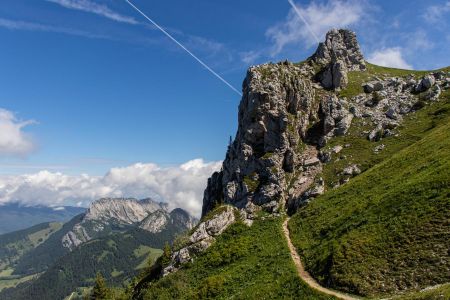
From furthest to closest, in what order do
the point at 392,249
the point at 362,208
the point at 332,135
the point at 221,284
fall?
the point at 332,135
the point at 221,284
the point at 362,208
the point at 392,249

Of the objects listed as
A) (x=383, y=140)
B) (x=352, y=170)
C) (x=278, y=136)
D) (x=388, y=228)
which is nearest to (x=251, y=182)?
(x=278, y=136)

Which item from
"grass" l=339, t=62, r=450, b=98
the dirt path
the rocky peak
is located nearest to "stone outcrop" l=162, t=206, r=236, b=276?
the dirt path

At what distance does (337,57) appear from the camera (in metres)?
142

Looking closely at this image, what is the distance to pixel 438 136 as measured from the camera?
257 feet

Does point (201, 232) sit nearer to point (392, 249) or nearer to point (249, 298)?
point (249, 298)

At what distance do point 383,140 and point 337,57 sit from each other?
56362 mm

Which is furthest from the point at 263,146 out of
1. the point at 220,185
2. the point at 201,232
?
the point at 201,232

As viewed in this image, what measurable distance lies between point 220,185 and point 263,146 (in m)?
22.7

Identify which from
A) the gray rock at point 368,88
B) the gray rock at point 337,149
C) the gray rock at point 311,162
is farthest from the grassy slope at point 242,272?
the gray rock at point 368,88

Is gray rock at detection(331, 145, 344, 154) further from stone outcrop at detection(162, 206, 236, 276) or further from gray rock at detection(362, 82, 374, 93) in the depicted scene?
gray rock at detection(362, 82, 374, 93)

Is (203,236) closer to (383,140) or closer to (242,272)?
(242,272)

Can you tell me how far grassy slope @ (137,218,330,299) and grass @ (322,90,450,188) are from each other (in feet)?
70.4

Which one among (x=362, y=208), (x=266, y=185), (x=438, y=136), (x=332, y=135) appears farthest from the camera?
(x=332, y=135)

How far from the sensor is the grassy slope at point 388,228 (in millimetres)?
44625
